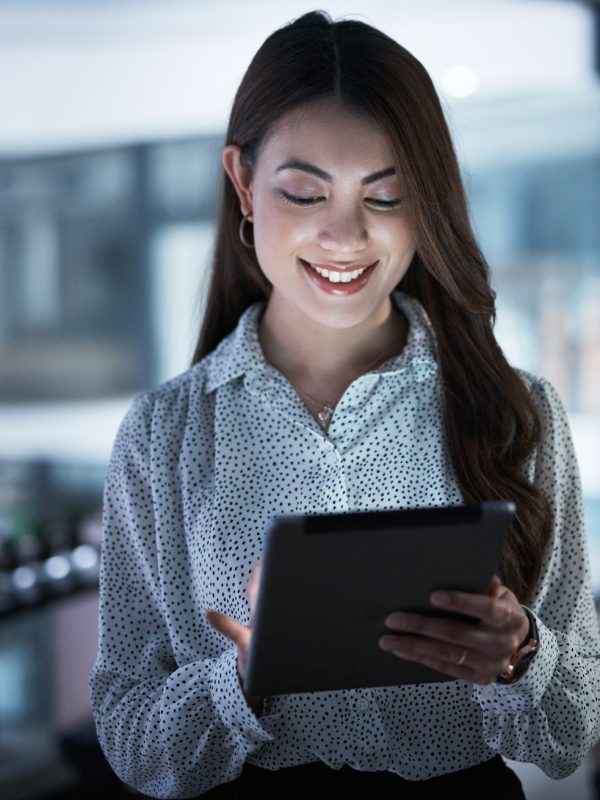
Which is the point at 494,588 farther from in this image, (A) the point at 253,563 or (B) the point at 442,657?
(A) the point at 253,563

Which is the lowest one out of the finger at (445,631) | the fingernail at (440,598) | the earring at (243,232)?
the finger at (445,631)

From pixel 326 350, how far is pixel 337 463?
0.20 metres

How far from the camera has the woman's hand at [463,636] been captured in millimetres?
1169

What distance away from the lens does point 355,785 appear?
1441 mm

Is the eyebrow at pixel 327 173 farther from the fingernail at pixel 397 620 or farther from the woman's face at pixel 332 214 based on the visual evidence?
the fingernail at pixel 397 620

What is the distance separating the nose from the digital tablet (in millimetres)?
445

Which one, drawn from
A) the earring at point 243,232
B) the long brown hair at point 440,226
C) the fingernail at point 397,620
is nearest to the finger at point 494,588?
the fingernail at point 397,620

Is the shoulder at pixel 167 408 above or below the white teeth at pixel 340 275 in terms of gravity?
below

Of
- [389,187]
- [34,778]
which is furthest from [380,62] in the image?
[34,778]

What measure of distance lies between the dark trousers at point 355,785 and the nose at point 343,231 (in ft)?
2.35

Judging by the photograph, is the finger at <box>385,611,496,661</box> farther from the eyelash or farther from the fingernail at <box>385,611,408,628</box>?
the eyelash

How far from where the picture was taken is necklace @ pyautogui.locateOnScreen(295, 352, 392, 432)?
1.60 meters

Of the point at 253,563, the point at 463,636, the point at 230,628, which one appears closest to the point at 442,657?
the point at 463,636

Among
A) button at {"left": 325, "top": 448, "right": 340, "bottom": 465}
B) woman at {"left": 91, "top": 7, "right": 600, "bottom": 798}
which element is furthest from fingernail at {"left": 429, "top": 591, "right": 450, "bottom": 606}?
button at {"left": 325, "top": 448, "right": 340, "bottom": 465}
